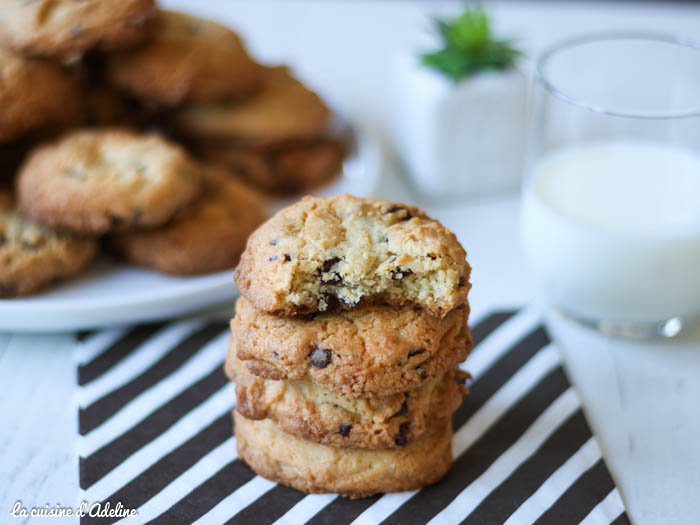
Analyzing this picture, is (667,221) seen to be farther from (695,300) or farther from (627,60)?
(627,60)

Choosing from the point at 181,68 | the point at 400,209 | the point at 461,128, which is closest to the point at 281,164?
the point at 181,68

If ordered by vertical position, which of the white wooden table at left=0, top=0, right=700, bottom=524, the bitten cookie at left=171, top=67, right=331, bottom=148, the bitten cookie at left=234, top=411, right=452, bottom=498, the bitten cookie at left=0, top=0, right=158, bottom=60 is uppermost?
the bitten cookie at left=0, top=0, right=158, bottom=60

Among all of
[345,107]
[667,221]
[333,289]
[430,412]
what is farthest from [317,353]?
[345,107]

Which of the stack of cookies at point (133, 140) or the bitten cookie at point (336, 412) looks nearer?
the bitten cookie at point (336, 412)

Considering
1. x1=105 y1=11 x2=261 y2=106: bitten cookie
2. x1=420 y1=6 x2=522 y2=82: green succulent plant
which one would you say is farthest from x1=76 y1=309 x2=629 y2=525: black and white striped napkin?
x1=420 y1=6 x2=522 y2=82: green succulent plant

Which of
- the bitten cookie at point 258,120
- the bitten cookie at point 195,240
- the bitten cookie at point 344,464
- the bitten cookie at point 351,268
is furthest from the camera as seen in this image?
the bitten cookie at point 258,120

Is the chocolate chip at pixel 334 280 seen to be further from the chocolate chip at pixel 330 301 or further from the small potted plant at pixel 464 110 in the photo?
the small potted plant at pixel 464 110

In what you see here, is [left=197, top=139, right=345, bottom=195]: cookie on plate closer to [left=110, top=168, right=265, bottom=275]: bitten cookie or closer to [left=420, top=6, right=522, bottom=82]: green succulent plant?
[left=110, top=168, right=265, bottom=275]: bitten cookie

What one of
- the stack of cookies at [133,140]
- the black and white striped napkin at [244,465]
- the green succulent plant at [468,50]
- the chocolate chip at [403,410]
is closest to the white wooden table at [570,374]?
the black and white striped napkin at [244,465]
